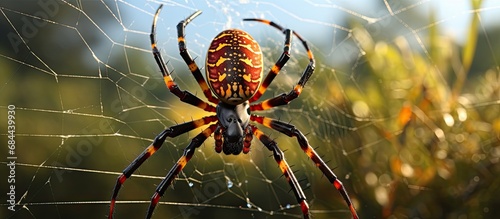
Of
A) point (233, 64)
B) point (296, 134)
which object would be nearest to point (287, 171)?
point (296, 134)

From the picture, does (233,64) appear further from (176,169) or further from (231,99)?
(176,169)

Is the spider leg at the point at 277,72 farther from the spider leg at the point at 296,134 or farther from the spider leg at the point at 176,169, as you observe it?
the spider leg at the point at 176,169

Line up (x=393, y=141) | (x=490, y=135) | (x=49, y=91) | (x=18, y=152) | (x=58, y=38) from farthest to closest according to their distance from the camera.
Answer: (x=58, y=38) → (x=49, y=91) → (x=18, y=152) → (x=393, y=141) → (x=490, y=135)

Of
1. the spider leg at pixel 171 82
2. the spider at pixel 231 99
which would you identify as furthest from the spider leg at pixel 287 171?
the spider leg at pixel 171 82

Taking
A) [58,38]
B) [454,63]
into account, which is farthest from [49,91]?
[454,63]

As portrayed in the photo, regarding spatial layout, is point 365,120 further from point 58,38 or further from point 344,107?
point 58,38

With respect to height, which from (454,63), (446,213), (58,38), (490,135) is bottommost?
(446,213)

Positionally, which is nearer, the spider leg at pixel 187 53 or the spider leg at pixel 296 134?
the spider leg at pixel 187 53
